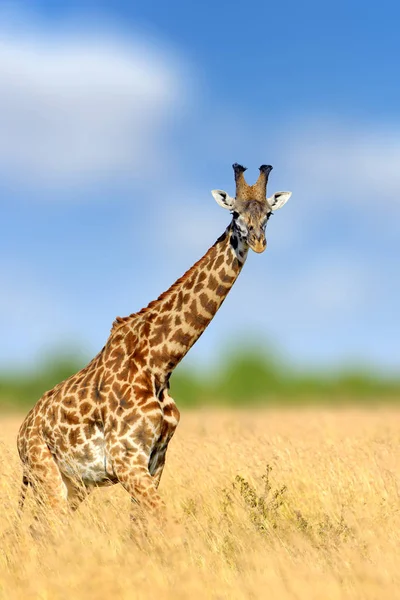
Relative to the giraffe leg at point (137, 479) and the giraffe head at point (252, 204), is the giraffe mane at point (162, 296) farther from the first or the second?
the giraffe leg at point (137, 479)

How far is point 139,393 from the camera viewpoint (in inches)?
346

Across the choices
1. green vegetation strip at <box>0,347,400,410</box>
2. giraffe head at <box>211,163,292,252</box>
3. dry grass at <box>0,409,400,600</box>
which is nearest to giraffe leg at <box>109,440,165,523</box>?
dry grass at <box>0,409,400,600</box>

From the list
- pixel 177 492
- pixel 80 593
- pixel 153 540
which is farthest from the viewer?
pixel 177 492

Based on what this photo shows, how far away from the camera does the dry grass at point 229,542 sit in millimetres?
6211

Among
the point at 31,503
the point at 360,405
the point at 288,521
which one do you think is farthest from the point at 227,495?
the point at 360,405

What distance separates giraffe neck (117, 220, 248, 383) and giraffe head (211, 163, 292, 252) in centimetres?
21

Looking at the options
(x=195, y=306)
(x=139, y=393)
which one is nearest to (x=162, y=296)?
(x=195, y=306)

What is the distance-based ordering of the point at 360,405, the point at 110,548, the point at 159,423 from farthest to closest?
the point at 360,405 → the point at 159,423 → the point at 110,548

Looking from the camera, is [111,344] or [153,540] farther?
[111,344]

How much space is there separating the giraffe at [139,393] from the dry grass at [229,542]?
17.3 inches

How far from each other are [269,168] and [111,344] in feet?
8.81

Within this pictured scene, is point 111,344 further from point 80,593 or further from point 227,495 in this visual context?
point 80,593

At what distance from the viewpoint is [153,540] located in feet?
25.5

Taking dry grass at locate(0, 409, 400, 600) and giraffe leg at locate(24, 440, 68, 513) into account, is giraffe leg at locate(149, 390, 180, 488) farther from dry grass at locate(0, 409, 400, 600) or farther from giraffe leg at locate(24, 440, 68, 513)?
giraffe leg at locate(24, 440, 68, 513)
